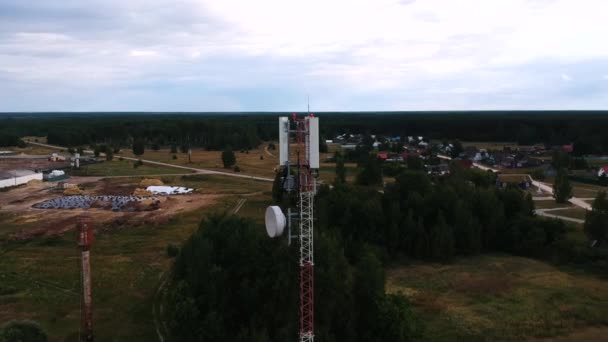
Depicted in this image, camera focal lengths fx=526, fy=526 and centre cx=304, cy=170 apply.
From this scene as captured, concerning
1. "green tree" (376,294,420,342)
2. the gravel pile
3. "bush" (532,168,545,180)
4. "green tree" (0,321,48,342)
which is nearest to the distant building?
the gravel pile

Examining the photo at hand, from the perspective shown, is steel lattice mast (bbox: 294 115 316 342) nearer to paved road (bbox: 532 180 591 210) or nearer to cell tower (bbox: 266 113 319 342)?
cell tower (bbox: 266 113 319 342)

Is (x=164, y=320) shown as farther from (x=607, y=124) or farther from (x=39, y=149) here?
(x=607, y=124)

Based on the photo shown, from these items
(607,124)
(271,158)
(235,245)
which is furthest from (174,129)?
(235,245)

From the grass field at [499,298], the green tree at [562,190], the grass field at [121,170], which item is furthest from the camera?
the grass field at [121,170]

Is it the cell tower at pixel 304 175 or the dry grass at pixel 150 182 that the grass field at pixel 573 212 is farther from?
the dry grass at pixel 150 182

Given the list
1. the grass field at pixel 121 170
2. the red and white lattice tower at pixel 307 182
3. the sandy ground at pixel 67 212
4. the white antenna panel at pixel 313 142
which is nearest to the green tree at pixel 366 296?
the red and white lattice tower at pixel 307 182

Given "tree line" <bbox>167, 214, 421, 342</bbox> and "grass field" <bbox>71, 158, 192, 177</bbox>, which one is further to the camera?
"grass field" <bbox>71, 158, 192, 177</bbox>

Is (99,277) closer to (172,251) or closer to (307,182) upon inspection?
(172,251)
